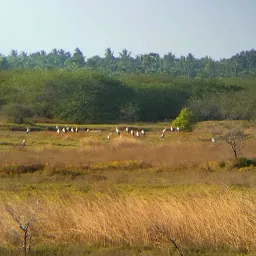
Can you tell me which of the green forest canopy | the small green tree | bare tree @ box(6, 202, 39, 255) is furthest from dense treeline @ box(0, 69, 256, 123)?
bare tree @ box(6, 202, 39, 255)

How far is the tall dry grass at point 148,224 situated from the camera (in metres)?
6.68

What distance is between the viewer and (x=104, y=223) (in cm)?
704

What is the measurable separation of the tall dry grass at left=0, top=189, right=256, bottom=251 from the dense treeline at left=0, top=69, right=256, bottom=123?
1936 inches

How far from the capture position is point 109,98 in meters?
64.6

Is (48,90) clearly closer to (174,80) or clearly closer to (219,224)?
(174,80)

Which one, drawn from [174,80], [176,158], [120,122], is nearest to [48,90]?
[120,122]

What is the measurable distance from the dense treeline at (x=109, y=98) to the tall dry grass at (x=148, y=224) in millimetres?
49180

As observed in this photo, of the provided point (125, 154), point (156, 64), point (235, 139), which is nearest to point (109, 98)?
point (125, 154)

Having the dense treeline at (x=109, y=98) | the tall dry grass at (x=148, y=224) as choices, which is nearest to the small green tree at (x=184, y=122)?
the dense treeline at (x=109, y=98)

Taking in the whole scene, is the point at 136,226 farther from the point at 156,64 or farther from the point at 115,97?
the point at 156,64

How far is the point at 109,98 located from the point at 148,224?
58.0m

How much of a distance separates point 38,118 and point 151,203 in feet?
167

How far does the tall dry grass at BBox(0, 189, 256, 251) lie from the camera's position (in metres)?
6.68

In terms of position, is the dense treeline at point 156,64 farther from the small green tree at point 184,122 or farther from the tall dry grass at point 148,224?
the tall dry grass at point 148,224
